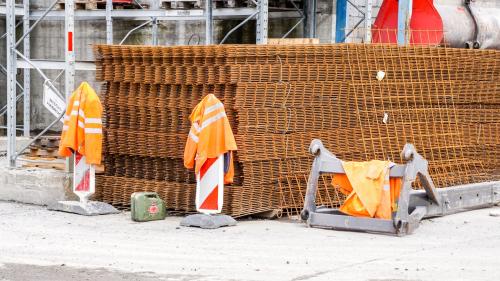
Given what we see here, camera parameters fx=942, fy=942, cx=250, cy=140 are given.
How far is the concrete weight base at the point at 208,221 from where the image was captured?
37.6ft

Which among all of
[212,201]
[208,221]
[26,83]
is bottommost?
[208,221]

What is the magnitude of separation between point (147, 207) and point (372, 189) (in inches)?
114

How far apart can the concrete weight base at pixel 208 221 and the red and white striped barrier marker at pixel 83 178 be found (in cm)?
163

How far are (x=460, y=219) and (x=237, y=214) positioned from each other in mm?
3006

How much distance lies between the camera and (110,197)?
13.1m

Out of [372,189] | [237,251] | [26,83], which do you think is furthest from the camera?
[26,83]

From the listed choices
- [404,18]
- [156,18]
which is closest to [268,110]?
[404,18]

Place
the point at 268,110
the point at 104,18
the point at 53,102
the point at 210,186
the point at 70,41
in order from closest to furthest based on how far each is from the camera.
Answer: the point at 210,186 → the point at 268,110 → the point at 70,41 → the point at 53,102 → the point at 104,18

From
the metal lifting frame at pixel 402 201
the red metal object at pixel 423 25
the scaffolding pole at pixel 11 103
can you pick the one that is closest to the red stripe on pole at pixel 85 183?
the scaffolding pole at pixel 11 103

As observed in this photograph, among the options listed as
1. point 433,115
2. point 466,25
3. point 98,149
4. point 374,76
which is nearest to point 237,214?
point 98,149

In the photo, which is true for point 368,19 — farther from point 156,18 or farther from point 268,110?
point 268,110

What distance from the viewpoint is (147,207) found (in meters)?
12.0

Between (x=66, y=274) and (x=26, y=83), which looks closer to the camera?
(x=66, y=274)

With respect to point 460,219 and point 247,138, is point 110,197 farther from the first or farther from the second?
point 460,219
